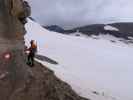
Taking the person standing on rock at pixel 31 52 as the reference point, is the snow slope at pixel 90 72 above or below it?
below

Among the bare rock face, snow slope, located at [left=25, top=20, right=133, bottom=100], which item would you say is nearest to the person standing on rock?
the bare rock face

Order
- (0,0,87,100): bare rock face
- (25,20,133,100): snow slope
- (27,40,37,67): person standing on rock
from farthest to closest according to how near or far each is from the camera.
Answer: (25,20,133,100): snow slope
(27,40,37,67): person standing on rock
(0,0,87,100): bare rock face

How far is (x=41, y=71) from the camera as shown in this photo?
71.9 feet

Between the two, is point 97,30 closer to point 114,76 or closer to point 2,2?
point 114,76

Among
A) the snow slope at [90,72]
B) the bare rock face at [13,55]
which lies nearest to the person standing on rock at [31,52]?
the bare rock face at [13,55]

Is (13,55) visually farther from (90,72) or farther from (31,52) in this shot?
A: (90,72)

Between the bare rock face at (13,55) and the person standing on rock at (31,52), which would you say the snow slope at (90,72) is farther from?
the bare rock face at (13,55)

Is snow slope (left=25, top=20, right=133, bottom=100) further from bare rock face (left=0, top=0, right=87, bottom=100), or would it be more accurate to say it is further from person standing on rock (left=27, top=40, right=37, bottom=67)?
bare rock face (left=0, top=0, right=87, bottom=100)

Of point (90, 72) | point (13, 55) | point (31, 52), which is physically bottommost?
point (90, 72)

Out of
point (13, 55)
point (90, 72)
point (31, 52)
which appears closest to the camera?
point (13, 55)

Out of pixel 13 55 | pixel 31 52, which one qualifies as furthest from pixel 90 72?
pixel 13 55

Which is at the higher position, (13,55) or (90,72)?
(13,55)

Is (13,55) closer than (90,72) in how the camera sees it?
Yes

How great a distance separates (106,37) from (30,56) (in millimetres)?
127145
